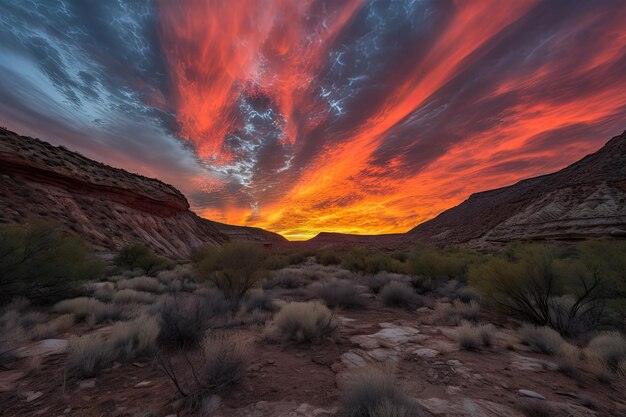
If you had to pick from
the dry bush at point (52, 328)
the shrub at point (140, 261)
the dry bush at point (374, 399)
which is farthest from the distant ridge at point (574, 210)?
the shrub at point (140, 261)

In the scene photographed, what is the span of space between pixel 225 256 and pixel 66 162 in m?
28.6

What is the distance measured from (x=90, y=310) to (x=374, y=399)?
770 cm

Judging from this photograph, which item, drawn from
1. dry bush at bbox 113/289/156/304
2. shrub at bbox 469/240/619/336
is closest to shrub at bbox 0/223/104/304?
dry bush at bbox 113/289/156/304

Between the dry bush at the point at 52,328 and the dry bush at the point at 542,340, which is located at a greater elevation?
the dry bush at the point at 52,328

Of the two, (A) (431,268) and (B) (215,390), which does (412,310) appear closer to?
(A) (431,268)

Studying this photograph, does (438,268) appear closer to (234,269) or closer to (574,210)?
(234,269)

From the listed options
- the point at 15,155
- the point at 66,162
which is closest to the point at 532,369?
the point at 15,155

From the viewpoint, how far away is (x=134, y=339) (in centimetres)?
463

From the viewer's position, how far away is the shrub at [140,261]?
1614 centimetres

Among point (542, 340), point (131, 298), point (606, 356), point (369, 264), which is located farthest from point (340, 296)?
point (369, 264)

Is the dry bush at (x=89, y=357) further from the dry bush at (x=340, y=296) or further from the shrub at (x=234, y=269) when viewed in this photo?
the dry bush at (x=340, y=296)

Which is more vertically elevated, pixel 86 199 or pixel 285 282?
pixel 86 199

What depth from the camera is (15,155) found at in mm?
21250

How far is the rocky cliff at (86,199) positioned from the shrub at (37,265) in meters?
13.2
